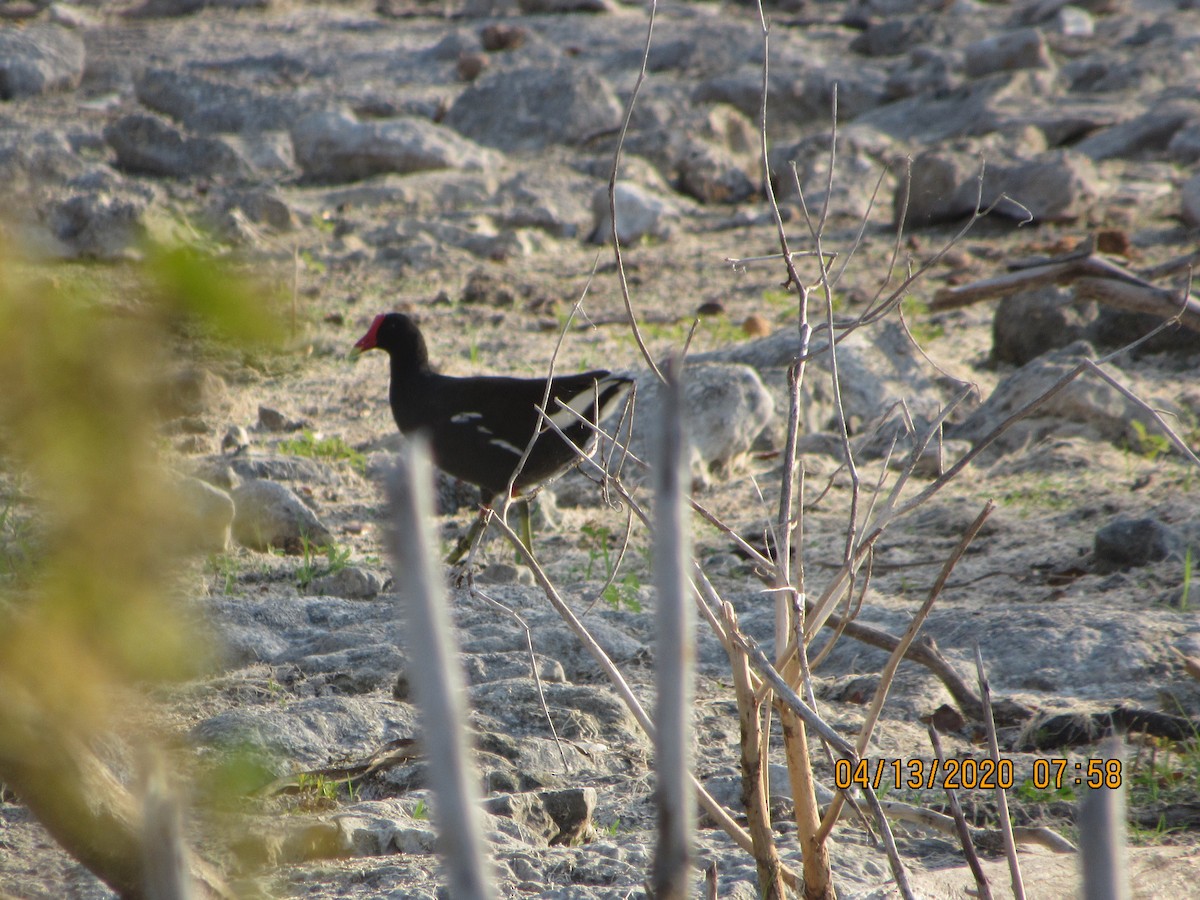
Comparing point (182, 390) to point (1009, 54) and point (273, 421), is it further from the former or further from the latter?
point (1009, 54)

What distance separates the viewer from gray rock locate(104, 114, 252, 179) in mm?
10047

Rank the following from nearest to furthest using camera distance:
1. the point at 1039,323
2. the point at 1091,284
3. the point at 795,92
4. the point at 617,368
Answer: the point at 1091,284
the point at 1039,323
the point at 617,368
the point at 795,92

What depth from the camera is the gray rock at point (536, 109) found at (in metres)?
11.7

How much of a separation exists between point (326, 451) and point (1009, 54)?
1056 centimetres

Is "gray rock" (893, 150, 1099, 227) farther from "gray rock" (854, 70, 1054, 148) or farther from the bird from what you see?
the bird

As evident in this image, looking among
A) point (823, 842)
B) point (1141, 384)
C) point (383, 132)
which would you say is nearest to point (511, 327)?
point (1141, 384)

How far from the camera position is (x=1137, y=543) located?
394 cm

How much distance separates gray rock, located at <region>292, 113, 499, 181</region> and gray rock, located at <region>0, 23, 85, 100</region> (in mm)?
3307

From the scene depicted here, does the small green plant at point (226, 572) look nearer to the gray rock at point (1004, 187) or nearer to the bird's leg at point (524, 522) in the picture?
the bird's leg at point (524, 522)

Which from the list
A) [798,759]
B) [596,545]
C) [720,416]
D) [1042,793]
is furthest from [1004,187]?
[798,759]

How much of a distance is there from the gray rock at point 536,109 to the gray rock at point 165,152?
98.7 inches

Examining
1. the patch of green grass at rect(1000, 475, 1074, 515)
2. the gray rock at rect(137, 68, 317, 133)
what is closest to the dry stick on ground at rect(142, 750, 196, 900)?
the patch of green grass at rect(1000, 475, 1074, 515)

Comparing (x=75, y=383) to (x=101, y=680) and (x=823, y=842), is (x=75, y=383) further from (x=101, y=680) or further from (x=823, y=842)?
(x=823, y=842)

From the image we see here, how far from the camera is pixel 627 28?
51.9 feet
